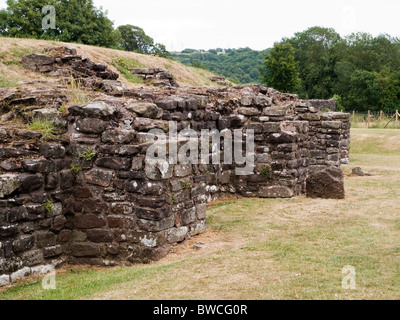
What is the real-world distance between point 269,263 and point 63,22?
31277 millimetres

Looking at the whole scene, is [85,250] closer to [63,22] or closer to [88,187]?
[88,187]

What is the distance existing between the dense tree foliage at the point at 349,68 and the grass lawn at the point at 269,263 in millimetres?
41128

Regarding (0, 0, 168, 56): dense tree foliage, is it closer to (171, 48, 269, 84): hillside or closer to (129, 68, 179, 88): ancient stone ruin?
(129, 68, 179, 88): ancient stone ruin

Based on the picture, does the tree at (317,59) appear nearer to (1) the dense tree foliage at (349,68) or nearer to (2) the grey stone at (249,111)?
(1) the dense tree foliage at (349,68)

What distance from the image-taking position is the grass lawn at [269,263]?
5086 millimetres

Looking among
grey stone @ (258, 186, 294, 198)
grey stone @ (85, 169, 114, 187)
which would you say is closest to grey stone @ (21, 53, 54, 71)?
grey stone @ (258, 186, 294, 198)

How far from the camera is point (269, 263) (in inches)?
237

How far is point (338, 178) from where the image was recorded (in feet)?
35.8

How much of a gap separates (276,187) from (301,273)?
5.93m

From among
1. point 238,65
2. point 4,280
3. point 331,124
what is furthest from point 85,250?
point 238,65

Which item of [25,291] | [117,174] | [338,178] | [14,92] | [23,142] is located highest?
[14,92]

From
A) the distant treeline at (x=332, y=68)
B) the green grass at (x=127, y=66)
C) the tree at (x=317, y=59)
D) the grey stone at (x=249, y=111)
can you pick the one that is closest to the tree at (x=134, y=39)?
the distant treeline at (x=332, y=68)
